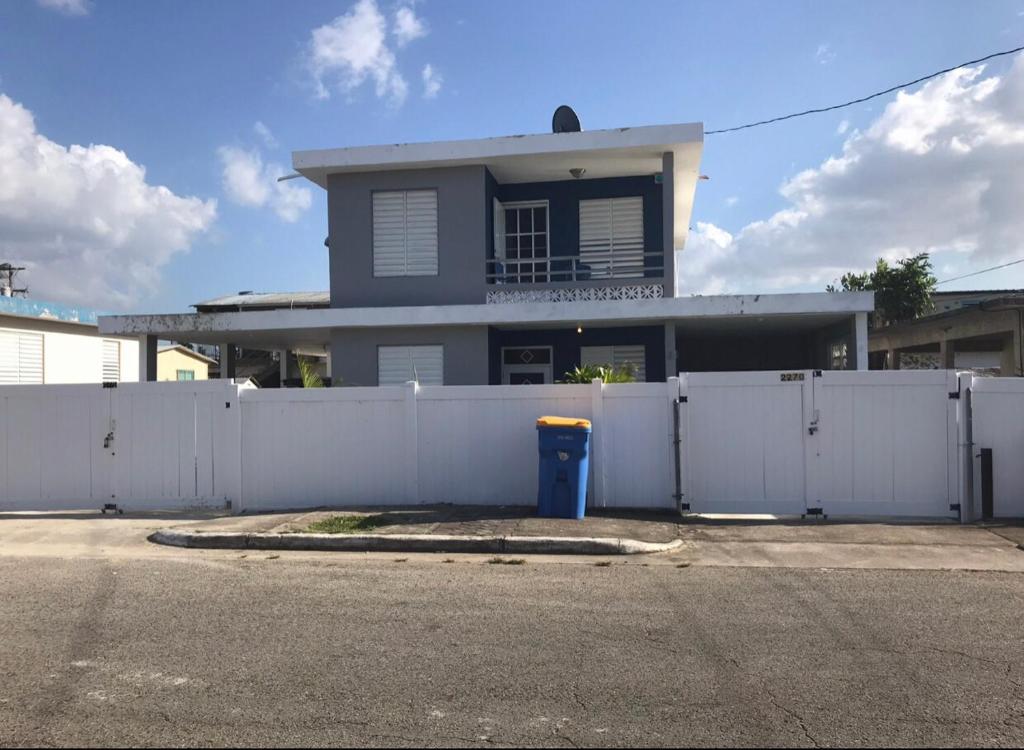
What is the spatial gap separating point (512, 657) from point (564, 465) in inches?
186

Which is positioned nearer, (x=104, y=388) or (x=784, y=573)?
(x=784, y=573)

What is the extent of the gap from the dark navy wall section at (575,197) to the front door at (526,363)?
2.46 m

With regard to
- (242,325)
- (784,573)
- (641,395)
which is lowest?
(784,573)

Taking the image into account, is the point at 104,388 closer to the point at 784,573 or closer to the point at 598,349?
the point at 784,573

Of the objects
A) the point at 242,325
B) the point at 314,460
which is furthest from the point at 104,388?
the point at 242,325

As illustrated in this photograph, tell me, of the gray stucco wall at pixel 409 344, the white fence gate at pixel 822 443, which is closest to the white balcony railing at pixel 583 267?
the gray stucco wall at pixel 409 344

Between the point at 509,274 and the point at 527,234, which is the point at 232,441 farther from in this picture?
the point at 527,234

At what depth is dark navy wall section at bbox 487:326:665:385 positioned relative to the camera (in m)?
18.5

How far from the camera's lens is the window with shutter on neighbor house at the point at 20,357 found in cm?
2378

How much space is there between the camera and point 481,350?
17.0 metres

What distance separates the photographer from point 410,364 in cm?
1736

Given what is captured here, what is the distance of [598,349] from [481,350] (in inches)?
135

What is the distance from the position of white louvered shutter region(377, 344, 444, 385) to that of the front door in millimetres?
2217

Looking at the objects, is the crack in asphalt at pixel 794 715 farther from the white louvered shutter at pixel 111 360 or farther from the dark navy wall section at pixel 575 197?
the white louvered shutter at pixel 111 360
